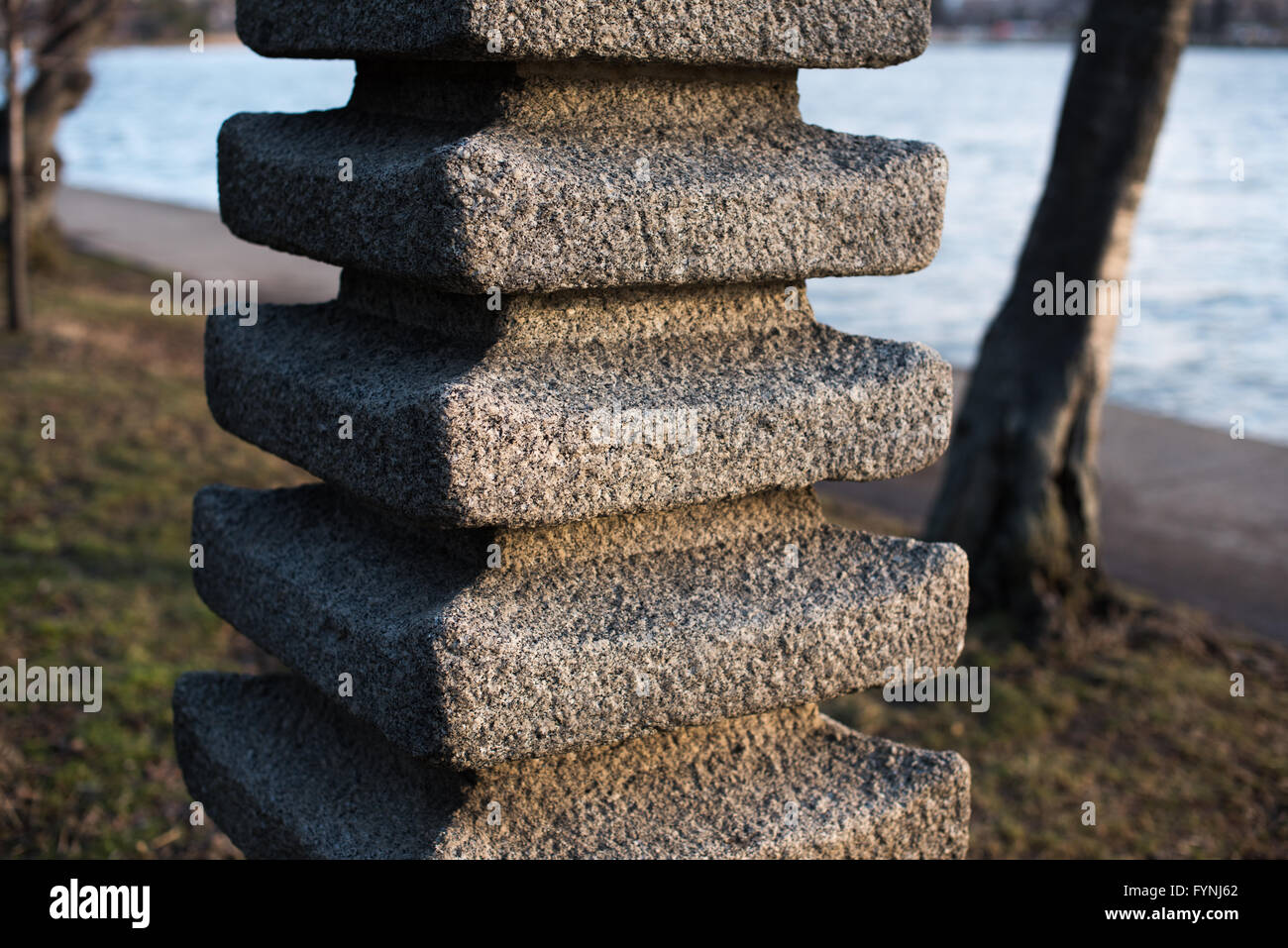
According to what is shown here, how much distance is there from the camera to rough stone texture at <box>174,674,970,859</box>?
2.37 meters

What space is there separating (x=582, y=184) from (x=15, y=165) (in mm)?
9127

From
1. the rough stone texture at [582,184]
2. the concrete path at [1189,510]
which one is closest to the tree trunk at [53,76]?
the concrete path at [1189,510]

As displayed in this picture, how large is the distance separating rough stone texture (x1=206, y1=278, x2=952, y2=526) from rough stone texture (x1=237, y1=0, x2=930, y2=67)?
1.48ft

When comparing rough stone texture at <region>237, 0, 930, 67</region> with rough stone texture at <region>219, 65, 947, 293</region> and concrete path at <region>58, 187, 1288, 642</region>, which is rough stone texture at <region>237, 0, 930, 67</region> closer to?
rough stone texture at <region>219, 65, 947, 293</region>

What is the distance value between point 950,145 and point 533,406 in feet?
93.9

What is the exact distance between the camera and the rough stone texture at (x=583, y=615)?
217cm

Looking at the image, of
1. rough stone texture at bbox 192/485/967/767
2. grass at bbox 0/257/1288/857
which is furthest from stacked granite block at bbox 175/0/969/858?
grass at bbox 0/257/1288/857

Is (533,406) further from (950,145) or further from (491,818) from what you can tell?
(950,145)

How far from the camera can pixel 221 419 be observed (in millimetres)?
2871

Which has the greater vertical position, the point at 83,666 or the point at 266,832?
the point at 266,832

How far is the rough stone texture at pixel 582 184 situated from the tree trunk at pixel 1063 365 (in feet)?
11.3

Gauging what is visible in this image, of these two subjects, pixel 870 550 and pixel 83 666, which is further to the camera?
pixel 83 666
